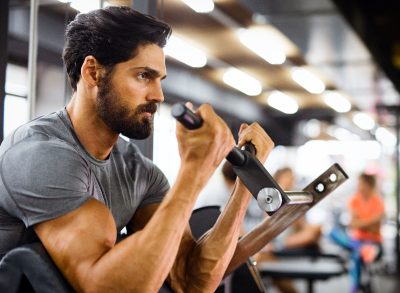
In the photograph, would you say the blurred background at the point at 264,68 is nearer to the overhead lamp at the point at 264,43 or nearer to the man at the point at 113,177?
the overhead lamp at the point at 264,43

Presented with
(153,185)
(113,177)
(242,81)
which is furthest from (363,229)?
(113,177)

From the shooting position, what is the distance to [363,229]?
5938 millimetres

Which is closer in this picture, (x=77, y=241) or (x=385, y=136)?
(x=77, y=241)

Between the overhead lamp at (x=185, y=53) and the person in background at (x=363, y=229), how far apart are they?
7.71 feet

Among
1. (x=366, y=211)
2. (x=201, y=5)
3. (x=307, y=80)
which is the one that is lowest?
(x=307, y=80)

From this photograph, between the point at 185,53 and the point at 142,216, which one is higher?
the point at 142,216

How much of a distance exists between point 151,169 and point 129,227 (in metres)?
0.18

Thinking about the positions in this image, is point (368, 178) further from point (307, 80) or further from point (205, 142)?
point (205, 142)

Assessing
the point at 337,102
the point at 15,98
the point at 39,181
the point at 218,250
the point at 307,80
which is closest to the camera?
the point at 39,181

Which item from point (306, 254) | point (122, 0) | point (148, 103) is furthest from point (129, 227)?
point (306, 254)

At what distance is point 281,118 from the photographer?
12758mm

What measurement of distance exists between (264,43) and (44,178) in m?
5.39

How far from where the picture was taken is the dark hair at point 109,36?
1424 mm

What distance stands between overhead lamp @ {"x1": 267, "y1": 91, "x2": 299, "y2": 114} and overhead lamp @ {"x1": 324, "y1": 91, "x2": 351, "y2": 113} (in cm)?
67
